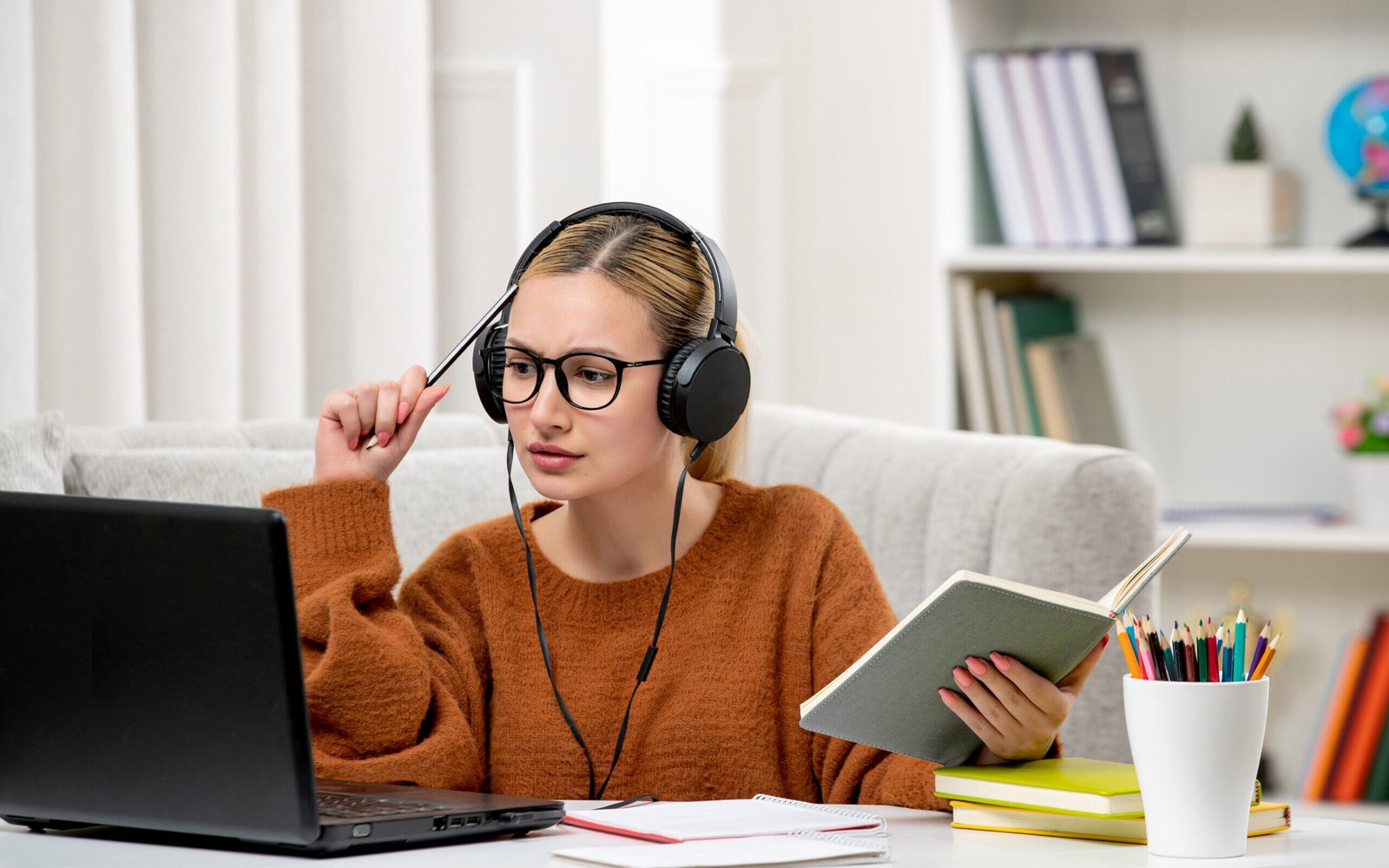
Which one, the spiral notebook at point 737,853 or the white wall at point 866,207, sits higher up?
the white wall at point 866,207

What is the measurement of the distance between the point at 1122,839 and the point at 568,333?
533mm

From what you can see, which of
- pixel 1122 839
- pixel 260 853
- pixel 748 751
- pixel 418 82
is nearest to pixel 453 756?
pixel 748 751

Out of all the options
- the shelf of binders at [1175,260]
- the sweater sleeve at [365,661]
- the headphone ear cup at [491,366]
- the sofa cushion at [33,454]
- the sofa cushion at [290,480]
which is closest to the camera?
the sweater sleeve at [365,661]

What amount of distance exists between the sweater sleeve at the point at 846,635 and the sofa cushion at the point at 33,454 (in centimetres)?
67

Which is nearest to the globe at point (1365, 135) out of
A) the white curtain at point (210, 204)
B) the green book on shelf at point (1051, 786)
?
the white curtain at point (210, 204)

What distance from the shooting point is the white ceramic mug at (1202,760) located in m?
0.87

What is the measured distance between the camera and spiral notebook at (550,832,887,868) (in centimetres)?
82

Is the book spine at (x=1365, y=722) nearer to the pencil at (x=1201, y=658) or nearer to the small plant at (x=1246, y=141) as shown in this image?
the small plant at (x=1246, y=141)

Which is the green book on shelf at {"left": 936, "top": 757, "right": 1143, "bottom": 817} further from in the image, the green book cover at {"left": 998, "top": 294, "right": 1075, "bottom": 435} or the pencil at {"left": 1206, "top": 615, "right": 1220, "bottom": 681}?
the green book cover at {"left": 998, "top": 294, "right": 1075, "bottom": 435}

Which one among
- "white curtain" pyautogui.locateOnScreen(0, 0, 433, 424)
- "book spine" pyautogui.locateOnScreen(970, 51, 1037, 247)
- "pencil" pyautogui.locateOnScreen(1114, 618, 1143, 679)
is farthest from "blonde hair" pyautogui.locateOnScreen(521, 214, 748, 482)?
"book spine" pyautogui.locateOnScreen(970, 51, 1037, 247)

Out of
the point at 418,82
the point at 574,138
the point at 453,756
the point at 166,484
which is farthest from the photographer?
the point at 574,138

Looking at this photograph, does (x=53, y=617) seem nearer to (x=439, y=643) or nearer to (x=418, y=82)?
(x=439, y=643)

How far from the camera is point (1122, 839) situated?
937mm

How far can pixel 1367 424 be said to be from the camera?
2.48 m
